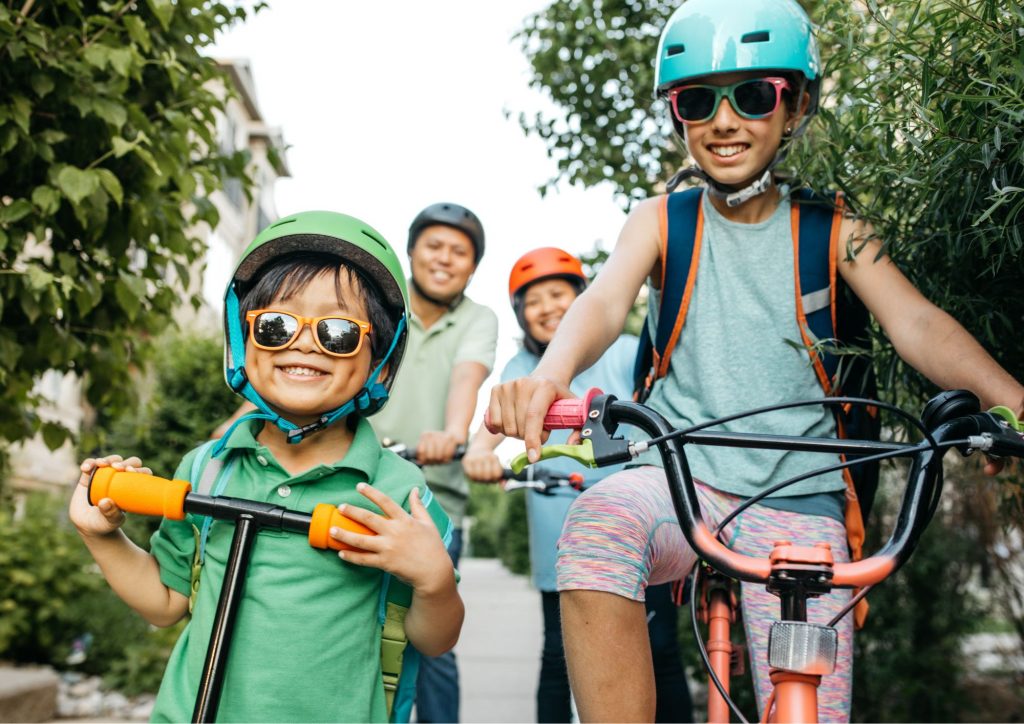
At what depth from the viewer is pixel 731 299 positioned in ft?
9.63

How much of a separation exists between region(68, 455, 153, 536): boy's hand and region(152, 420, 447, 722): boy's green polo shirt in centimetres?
19

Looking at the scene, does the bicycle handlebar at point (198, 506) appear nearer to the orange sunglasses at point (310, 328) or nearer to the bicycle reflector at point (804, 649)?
the orange sunglasses at point (310, 328)

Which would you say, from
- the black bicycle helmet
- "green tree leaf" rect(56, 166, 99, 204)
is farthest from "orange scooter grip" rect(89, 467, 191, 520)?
the black bicycle helmet

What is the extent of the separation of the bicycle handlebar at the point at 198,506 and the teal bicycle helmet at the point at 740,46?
56.8 inches

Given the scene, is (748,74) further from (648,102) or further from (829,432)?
(648,102)

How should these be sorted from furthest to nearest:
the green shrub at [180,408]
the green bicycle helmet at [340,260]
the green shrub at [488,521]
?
the green shrub at [488,521]
the green shrub at [180,408]
the green bicycle helmet at [340,260]

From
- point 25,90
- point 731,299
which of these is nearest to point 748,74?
point 731,299

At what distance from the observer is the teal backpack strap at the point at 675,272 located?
297 cm

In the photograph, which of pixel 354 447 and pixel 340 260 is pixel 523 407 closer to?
pixel 354 447

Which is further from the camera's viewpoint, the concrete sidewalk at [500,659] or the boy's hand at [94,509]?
the concrete sidewalk at [500,659]

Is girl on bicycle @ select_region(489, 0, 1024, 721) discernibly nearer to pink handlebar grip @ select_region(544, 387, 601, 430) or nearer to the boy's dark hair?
pink handlebar grip @ select_region(544, 387, 601, 430)

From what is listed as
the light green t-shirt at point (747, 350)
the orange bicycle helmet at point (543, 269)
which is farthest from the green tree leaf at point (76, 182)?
the light green t-shirt at point (747, 350)

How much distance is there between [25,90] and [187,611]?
2.28 metres

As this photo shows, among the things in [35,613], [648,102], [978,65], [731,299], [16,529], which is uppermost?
[648,102]
